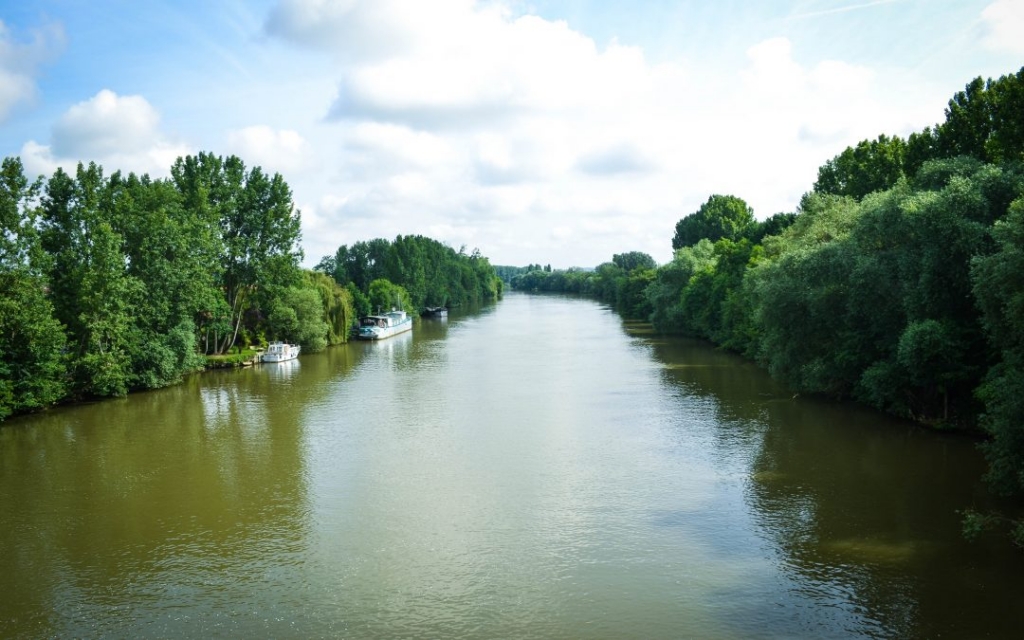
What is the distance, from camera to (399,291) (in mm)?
94062

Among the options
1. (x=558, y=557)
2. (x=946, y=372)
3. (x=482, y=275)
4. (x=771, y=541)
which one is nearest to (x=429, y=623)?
(x=558, y=557)

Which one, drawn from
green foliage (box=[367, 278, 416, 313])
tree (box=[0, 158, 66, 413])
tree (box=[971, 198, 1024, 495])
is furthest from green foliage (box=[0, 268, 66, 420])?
green foliage (box=[367, 278, 416, 313])

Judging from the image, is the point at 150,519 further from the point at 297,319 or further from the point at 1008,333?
the point at 297,319

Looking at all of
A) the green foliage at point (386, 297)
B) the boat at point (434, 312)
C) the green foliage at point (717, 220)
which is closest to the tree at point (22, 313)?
the green foliage at point (386, 297)

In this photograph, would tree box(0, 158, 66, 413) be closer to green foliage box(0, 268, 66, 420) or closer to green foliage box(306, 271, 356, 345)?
green foliage box(0, 268, 66, 420)

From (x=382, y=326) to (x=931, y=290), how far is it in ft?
184

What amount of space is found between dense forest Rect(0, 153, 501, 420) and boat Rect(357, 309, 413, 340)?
258cm

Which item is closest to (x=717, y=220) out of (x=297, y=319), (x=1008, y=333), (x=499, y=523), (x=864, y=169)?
(x=864, y=169)

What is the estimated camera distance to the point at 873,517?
18.8 m

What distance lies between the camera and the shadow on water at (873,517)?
13945mm

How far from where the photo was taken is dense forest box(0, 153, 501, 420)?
107 ft

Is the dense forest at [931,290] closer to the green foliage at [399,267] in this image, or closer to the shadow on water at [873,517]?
the shadow on water at [873,517]

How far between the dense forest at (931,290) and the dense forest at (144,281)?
32316mm

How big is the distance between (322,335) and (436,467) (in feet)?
126
